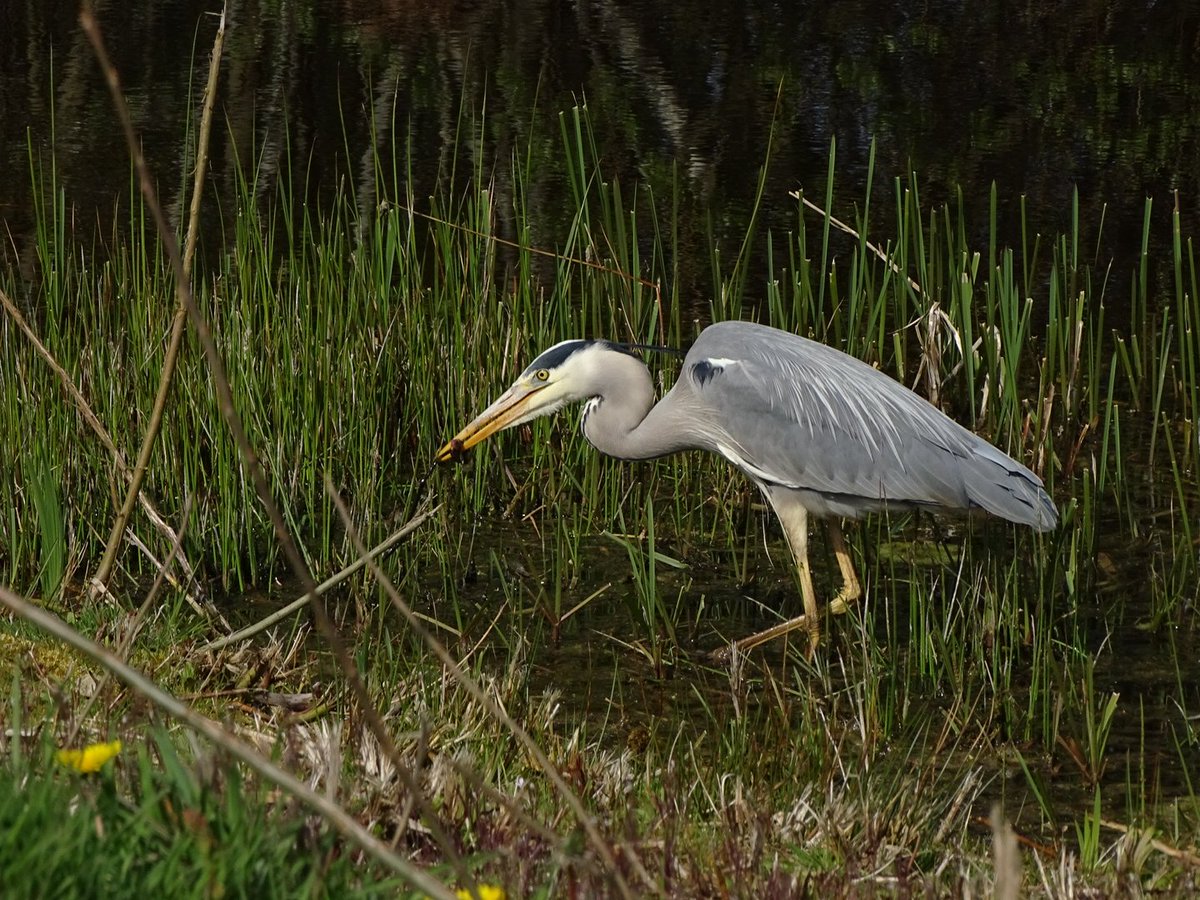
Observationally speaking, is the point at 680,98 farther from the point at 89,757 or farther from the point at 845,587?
the point at 89,757

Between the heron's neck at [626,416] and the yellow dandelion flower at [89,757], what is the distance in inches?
116

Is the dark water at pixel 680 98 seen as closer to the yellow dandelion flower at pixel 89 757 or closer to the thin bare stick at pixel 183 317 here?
the thin bare stick at pixel 183 317

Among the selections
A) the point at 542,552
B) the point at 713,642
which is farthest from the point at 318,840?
the point at 542,552

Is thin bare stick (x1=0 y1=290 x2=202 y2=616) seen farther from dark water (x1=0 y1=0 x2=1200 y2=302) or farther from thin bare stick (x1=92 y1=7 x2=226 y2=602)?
dark water (x1=0 y1=0 x2=1200 y2=302)

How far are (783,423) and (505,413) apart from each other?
85cm

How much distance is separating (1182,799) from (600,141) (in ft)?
24.4

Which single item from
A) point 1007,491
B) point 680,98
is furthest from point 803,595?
point 680,98

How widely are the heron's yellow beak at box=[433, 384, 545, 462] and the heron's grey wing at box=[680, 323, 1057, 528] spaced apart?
49cm

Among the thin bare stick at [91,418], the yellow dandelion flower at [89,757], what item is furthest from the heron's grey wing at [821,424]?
the yellow dandelion flower at [89,757]

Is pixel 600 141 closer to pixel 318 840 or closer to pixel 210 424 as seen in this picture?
pixel 210 424

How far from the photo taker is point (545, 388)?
16.2ft

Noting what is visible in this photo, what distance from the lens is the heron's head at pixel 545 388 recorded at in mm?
4891

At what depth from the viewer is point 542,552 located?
5.45m

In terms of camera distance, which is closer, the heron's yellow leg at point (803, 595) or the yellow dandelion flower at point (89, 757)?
the yellow dandelion flower at point (89, 757)
